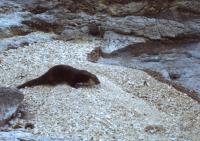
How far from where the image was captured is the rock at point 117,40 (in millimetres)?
13953

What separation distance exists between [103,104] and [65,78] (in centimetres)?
141

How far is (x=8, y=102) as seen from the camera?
8.39 metres

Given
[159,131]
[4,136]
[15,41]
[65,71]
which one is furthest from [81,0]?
[4,136]

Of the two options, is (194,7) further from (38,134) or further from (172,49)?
(38,134)

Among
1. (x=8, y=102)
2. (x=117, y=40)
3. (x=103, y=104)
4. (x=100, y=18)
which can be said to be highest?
(x=8, y=102)

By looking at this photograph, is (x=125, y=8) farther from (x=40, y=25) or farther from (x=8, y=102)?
(x=8, y=102)

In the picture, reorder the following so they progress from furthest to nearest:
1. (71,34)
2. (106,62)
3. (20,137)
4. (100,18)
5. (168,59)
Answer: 1. (100,18)
2. (71,34)
3. (168,59)
4. (106,62)
5. (20,137)

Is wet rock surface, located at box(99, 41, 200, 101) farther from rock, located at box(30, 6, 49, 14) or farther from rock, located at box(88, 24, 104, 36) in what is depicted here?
rock, located at box(30, 6, 49, 14)

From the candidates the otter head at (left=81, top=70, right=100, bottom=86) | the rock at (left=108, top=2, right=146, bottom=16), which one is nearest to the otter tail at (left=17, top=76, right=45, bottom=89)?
the otter head at (left=81, top=70, right=100, bottom=86)

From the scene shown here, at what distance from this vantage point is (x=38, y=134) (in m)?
7.84

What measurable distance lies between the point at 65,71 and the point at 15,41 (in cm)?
330

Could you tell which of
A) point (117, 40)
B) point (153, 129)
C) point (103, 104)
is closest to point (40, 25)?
point (117, 40)

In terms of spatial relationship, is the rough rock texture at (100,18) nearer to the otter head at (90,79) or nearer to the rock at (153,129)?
the otter head at (90,79)

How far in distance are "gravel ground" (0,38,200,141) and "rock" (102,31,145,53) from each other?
1247 millimetres
